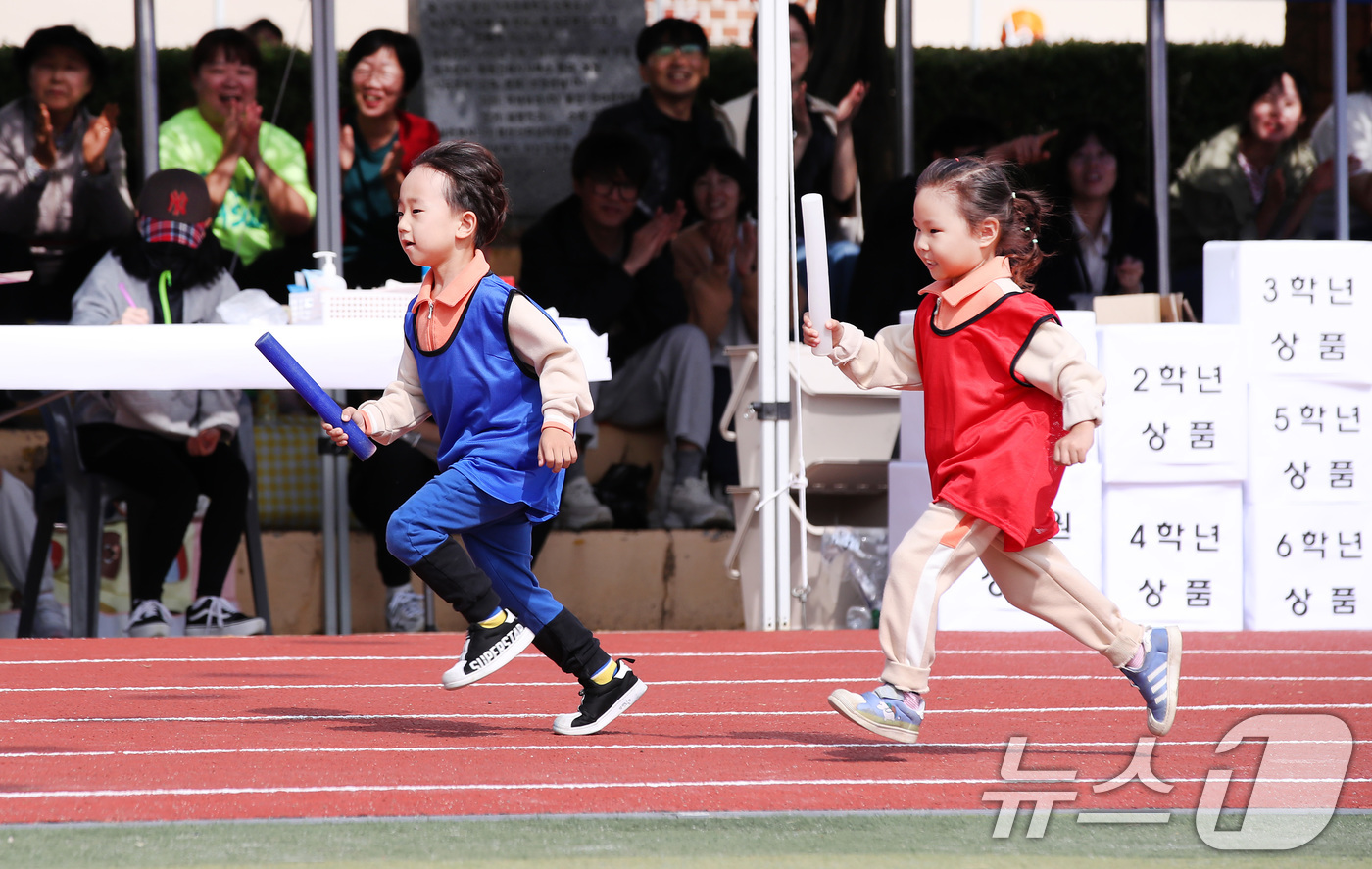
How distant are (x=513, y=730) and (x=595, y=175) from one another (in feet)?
13.7

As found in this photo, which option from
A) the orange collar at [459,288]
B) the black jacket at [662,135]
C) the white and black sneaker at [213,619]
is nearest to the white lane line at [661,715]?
the orange collar at [459,288]

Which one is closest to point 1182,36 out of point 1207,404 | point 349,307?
point 1207,404

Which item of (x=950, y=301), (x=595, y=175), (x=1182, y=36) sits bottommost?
(x=950, y=301)

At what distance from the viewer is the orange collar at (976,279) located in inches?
144

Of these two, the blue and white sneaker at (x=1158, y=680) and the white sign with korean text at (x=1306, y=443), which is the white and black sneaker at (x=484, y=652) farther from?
the white sign with korean text at (x=1306, y=443)

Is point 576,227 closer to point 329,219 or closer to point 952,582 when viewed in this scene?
point 329,219

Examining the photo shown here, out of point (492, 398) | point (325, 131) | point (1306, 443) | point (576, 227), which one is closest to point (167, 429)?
point (325, 131)

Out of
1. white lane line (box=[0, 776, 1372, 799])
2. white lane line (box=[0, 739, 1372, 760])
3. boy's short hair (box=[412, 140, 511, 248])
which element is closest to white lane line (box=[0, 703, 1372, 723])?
white lane line (box=[0, 739, 1372, 760])

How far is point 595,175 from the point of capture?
759 centimetres

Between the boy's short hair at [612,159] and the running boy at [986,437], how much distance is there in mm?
4029

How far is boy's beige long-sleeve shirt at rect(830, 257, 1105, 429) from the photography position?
3467 mm

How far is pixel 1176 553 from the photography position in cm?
590

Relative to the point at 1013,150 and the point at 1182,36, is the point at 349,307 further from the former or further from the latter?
the point at 1182,36

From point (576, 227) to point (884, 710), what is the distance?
4.40 m
